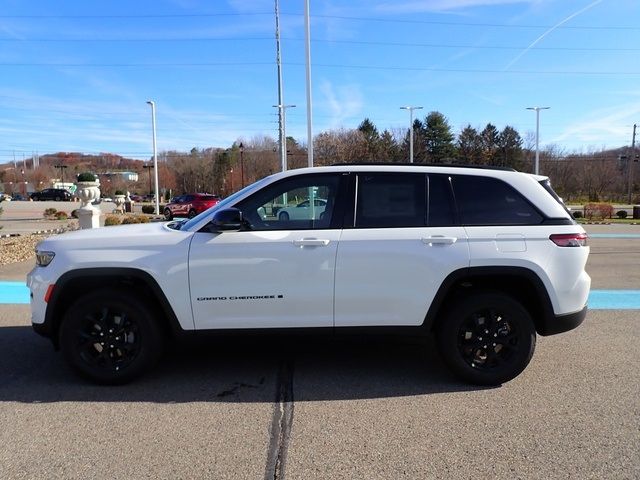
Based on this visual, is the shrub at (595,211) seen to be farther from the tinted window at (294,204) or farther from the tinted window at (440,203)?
the tinted window at (294,204)

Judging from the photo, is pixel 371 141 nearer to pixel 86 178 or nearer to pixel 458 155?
pixel 458 155

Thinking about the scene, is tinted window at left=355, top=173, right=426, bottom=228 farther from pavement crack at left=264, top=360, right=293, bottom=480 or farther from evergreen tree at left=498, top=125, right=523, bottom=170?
evergreen tree at left=498, top=125, right=523, bottom=170

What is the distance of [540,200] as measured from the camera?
437cm

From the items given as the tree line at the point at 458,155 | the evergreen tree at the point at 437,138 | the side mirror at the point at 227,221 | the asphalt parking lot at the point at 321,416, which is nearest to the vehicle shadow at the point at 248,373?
the asphalt parking lot at the point at 321,416

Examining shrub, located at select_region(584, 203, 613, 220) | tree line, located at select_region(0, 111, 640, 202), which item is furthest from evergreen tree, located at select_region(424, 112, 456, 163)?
shrub, located at select_region(584, 203, 613, 220)

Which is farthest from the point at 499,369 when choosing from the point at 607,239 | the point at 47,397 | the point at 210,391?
the point at 607,239

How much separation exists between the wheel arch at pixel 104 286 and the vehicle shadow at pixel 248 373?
1.16ft

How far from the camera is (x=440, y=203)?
4363 millimetres

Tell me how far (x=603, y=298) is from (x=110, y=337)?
685cm

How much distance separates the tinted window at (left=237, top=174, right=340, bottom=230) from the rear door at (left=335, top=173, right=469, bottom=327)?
10.3 inches

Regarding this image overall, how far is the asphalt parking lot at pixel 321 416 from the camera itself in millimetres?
3133

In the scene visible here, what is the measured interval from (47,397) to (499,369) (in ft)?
12.1

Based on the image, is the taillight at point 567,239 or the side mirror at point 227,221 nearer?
the side mirror at point 227,221

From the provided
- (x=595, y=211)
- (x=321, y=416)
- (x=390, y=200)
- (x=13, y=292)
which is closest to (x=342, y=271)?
(x=390, y=200)
